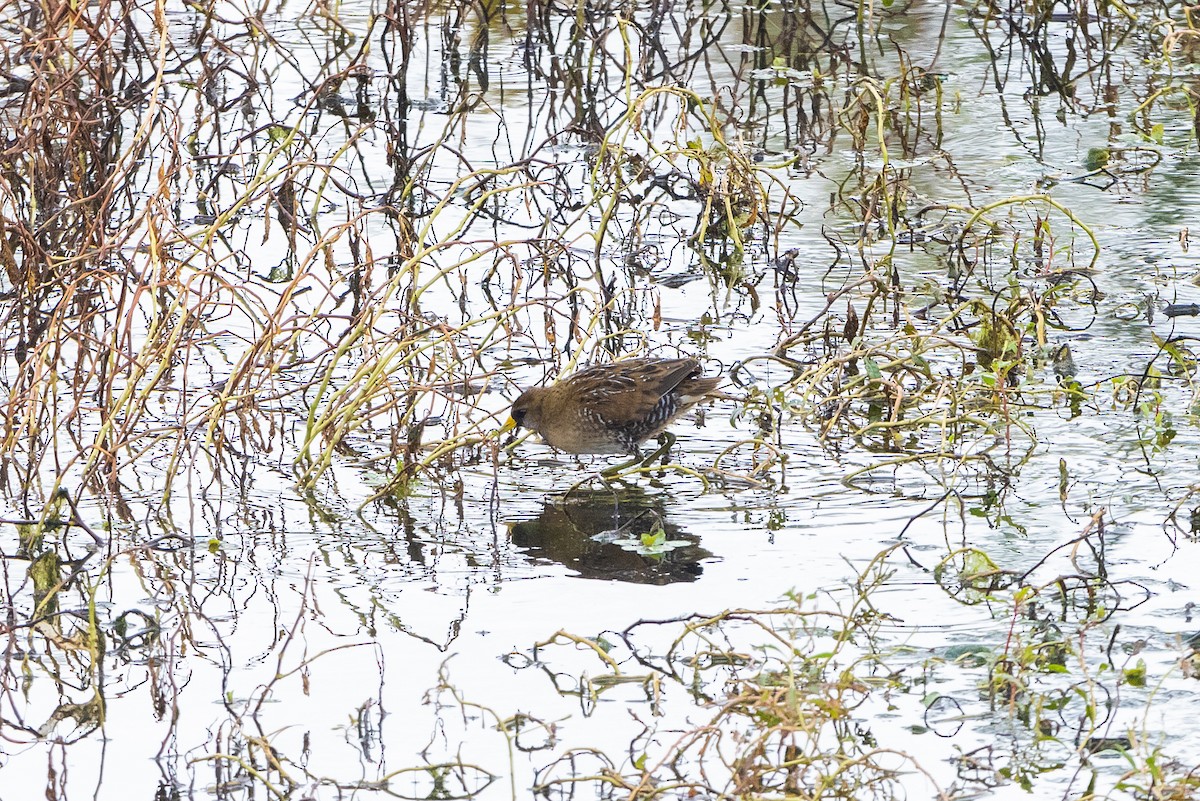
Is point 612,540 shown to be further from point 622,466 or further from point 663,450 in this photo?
point 663,450

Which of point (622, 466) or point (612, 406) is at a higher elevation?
point (612, 406)

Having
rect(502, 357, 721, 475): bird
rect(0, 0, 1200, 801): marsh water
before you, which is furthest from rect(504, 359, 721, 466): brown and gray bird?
rect(0, 0, 1200, 801): marsh water

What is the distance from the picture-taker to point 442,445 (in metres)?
6.17

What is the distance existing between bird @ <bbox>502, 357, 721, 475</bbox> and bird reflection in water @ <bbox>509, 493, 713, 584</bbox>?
9.0 inches

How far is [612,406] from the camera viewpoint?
6.30 metres

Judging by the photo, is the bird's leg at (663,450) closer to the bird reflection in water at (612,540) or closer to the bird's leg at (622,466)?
the bird's leg at (622,466)

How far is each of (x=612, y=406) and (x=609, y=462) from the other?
1.86 ft

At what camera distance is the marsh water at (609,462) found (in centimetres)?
456

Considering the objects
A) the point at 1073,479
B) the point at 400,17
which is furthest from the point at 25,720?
the point at 400,17

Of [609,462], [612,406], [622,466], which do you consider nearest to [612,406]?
[612,406]

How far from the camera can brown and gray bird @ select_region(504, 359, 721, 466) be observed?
634 centimetres

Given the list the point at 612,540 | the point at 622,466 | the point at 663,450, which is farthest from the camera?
the point at 663,450

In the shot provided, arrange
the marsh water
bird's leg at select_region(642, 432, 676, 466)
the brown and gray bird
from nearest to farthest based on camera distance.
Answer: the marsh water → the brown and gray bird → bird's leg at select_region(642, 432, 676, 466)

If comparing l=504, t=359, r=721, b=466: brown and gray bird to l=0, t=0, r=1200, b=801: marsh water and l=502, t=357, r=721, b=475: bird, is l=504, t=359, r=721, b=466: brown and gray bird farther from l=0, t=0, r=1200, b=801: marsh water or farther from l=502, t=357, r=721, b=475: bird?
l=0, t=0, r=1200, b=801: marsh water
